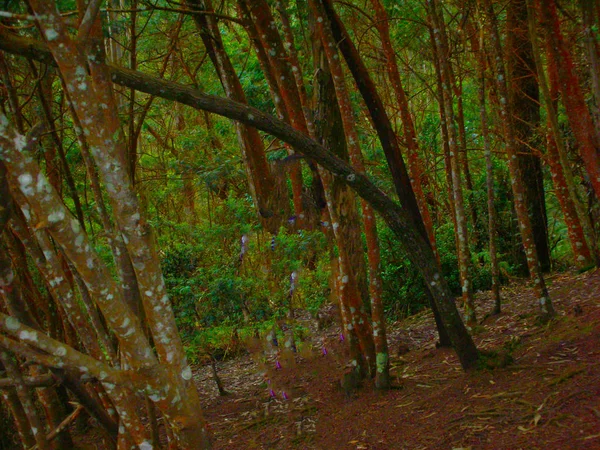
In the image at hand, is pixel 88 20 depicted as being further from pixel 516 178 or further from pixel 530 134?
pixel 530 134

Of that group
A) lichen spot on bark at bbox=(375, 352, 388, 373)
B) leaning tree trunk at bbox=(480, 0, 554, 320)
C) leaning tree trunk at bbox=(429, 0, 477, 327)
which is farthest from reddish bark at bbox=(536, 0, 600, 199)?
lichen spot on bark at bbox=(375, 352, 388, 373)

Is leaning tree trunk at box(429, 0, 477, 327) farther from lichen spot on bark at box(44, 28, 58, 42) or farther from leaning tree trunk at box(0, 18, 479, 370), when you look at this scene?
lichen spot on bark at box(44, 28, 58, 42)

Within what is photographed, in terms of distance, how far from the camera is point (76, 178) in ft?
29.8

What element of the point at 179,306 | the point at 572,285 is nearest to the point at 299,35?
the point at 179,306

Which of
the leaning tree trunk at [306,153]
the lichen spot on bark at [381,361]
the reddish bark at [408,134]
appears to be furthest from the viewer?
the reddish bark at [408,134]

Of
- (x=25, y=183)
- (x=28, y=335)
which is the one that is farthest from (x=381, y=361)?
(x=25, y=183)

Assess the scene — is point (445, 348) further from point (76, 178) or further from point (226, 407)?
point (76, 178)

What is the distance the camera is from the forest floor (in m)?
4.11

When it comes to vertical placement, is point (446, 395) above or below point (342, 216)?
below

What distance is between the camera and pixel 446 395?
519 centimetres

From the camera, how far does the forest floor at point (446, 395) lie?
411 centimetres

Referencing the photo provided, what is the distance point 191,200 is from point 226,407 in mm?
8136

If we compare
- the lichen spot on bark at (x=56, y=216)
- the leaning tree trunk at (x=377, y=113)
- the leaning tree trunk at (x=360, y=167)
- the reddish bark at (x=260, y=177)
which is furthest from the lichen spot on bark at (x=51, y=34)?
the reddish bark at (x=260, y=177)

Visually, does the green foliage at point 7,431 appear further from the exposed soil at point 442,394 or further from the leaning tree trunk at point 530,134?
the leaning tree trunk at point 530,134
